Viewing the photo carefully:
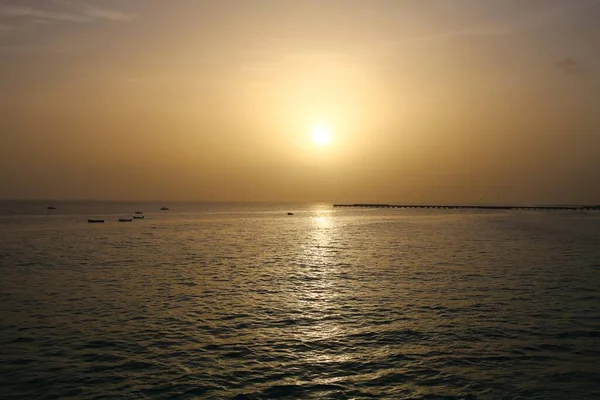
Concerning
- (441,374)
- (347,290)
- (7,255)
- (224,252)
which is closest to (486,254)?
(347,290)

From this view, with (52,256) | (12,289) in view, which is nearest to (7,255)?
(52,256)

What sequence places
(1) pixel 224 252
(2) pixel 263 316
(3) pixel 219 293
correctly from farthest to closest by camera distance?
(1) pixel 224 252
(3) pixel 219 293
(2) pixel 263 316

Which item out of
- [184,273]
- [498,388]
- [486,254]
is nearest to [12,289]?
[184,273]

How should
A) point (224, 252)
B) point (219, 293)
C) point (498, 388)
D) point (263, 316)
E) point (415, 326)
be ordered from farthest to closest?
point (224, 252)
point (219, 293)
point (263, 316)
point (415, 326)
point (498, 388)

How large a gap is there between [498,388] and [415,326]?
7.93 meters

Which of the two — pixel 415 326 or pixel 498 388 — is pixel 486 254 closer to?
pixel 415 326

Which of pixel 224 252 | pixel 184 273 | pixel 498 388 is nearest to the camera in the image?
pixel 498 388

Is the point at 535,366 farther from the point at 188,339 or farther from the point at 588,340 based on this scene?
the point at 188,339

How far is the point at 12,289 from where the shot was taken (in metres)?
33.2

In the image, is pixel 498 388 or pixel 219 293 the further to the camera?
pixel 219 293

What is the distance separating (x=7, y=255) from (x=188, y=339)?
46.4 meters

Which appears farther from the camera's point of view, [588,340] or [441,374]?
[588,340]

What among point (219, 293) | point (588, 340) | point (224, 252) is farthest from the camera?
point (224, 252)

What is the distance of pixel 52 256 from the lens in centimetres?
5394
